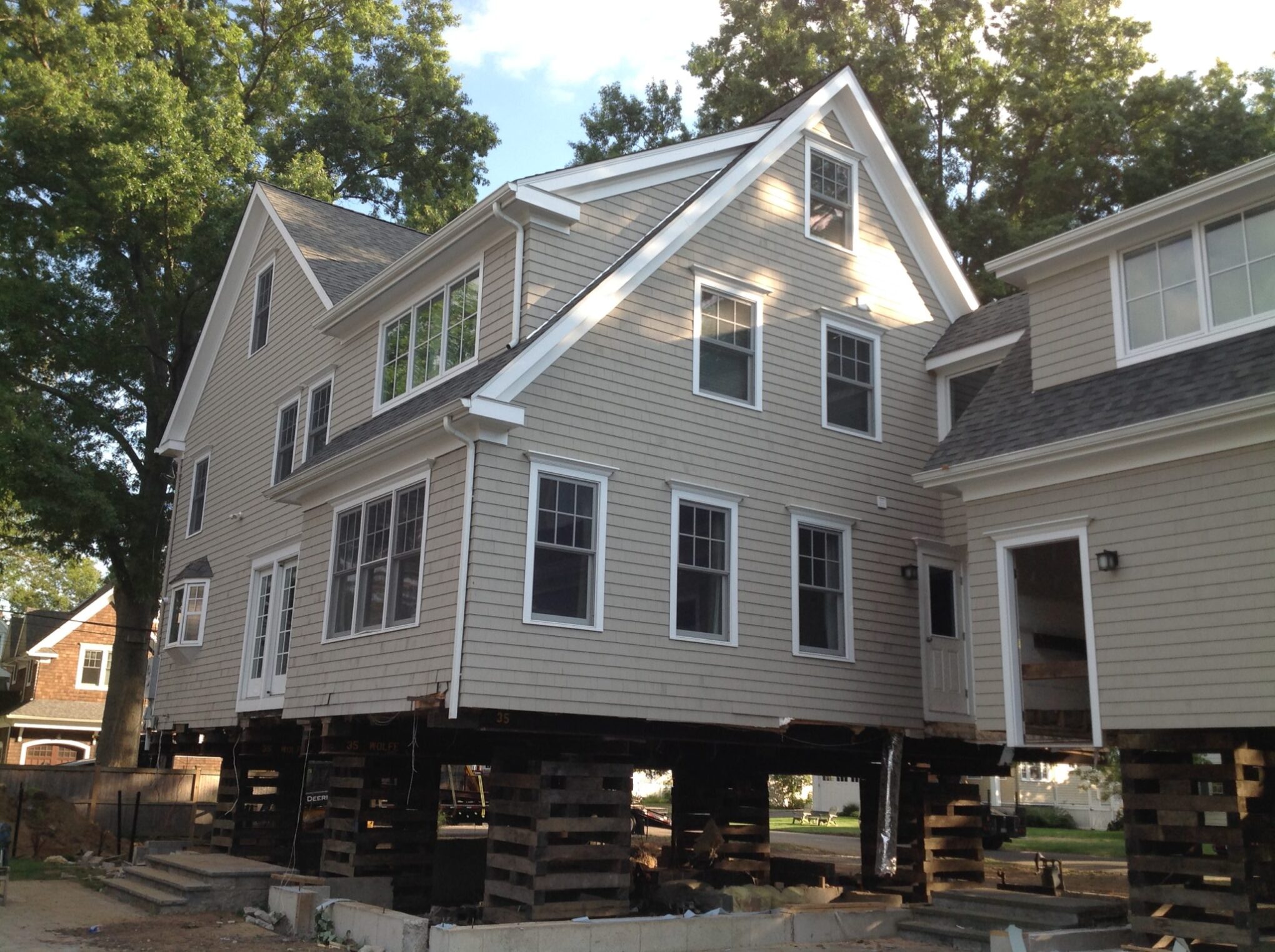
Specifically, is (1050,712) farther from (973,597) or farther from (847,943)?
(847,943)

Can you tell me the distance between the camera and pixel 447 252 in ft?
49.2

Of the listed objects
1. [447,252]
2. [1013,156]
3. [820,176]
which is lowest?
[447,252]

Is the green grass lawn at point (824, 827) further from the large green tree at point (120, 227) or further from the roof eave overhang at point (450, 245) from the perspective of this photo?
the roof eave overhang at point (450, 245)

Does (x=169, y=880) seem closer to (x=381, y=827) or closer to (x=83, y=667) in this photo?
(x=381, y=827)

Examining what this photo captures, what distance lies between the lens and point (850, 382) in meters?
16.4

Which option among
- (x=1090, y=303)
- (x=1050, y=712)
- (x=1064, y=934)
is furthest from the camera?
(x=1050, y=712)

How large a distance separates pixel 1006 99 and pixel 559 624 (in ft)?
80.7

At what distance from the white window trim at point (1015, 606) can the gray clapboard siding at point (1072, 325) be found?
1965 millimetres

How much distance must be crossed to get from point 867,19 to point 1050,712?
2430 cm

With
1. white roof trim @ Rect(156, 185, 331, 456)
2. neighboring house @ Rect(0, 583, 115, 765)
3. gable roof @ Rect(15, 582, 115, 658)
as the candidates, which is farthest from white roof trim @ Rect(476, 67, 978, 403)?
gable roof @ Rect(15, 582, 115, 658)

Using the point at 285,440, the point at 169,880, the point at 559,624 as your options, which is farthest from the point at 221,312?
the point at 559,624

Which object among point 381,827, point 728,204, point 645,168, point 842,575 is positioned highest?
point 645,168

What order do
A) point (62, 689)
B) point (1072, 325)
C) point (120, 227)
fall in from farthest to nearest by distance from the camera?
point (62, 689), point (120, 227), point (1072, 325)

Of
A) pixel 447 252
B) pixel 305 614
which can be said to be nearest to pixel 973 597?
pixel 447 252
